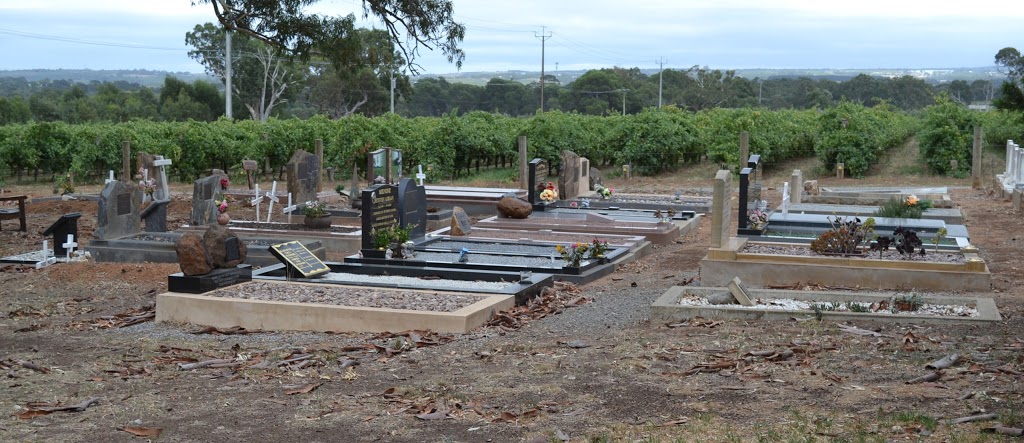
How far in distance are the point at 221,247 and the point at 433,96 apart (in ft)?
239

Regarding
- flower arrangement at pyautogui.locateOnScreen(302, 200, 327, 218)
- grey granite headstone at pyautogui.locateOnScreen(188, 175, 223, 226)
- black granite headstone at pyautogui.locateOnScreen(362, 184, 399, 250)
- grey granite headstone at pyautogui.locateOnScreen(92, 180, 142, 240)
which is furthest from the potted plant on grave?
black granite headstone at pyautogui.locateOnScreen(362, 184, 399, 250)

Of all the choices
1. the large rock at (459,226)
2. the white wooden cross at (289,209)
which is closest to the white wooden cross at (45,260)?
the white wooden cross at (289,209)

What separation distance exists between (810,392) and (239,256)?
702cm

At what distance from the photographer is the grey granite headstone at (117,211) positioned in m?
15.5

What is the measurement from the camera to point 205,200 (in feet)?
57.3

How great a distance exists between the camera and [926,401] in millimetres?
6191

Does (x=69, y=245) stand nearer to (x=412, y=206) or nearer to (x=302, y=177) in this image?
(x=412, y=206)

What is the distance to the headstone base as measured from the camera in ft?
36.1

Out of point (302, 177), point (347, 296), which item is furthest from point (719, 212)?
point (302, 177)

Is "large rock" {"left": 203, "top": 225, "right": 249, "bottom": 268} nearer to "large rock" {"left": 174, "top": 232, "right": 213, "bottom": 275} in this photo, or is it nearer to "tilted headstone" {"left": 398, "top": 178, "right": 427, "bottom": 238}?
"large rock" {"left": 174, "top": 232, "right": 213, "bottom": 275}

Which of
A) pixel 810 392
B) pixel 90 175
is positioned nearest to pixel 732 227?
pixel 810 392

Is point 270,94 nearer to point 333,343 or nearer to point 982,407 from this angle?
point 333,343

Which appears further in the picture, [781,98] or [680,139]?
[781,98]

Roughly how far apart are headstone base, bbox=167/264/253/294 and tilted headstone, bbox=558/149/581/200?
1091 centimetres
